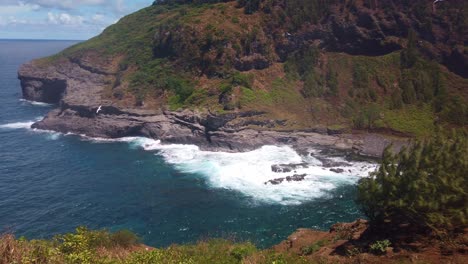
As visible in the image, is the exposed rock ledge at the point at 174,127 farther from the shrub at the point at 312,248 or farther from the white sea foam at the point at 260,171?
the shrub at the point at 312,248

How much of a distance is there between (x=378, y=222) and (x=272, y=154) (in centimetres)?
4837

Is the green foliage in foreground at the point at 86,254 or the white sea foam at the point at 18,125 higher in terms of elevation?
the green foliage in foreground at the point at 86,254

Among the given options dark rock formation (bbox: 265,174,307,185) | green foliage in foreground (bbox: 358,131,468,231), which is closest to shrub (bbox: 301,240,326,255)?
green foliage in foreground (bbox: 358,131,468,231)

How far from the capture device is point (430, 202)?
91.3 feet

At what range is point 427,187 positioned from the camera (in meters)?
28.3

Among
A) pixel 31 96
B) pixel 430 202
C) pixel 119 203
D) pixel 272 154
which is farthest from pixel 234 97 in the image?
pixel 31 96

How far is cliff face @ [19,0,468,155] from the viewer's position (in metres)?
88.6

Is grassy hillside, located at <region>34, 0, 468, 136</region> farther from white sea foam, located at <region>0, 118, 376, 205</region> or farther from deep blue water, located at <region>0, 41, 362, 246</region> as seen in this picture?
deep blue water, located at <region>0, 41, 362, 246</region>

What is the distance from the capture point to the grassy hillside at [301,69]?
300ft

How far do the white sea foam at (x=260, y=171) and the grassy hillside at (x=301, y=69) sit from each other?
11846 mm

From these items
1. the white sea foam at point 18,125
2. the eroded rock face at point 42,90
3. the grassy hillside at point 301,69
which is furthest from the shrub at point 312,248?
the eroded rock face at point 42,90

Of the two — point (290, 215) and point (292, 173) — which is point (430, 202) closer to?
point (290, 215)

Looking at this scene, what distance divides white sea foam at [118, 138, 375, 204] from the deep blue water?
142 centimetres

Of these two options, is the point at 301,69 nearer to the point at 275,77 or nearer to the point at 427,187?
the point at 275,77
